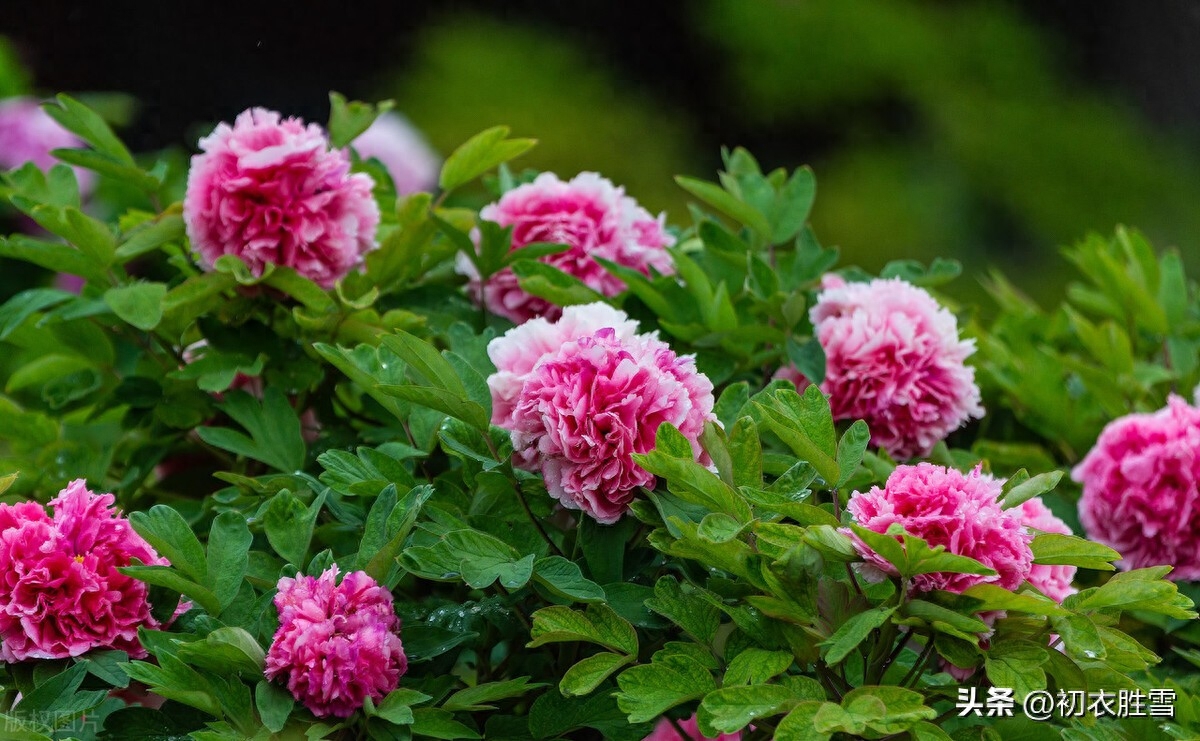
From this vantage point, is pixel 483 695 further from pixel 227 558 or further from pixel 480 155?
pixel 480 155

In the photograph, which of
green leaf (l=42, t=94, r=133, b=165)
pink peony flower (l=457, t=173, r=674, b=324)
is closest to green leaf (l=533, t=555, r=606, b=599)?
pink peony flower (l=457, t=173, r=674, b=324)

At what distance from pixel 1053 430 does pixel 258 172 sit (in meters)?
0.74

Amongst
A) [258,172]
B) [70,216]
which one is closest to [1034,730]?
[258,172]

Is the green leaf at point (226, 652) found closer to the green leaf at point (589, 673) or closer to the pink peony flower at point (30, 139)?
the green leaf at point (589, 673)

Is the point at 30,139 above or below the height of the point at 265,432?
below

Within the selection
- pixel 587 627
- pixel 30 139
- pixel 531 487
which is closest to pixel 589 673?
pixel 587 627

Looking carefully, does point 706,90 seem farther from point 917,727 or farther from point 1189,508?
point 917,727

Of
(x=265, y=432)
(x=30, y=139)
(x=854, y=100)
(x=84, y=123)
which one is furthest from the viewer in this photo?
(x=854, y=100)

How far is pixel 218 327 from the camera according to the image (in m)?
1.01

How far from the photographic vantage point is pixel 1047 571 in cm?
84

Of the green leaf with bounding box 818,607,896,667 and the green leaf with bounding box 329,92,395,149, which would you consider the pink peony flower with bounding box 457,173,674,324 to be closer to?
the green leaf with bounding box 329,92,395,149

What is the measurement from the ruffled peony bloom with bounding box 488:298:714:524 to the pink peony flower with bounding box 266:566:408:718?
0.42ft

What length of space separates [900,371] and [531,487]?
33 cm

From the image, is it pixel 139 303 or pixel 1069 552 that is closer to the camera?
pixel 1069 552
